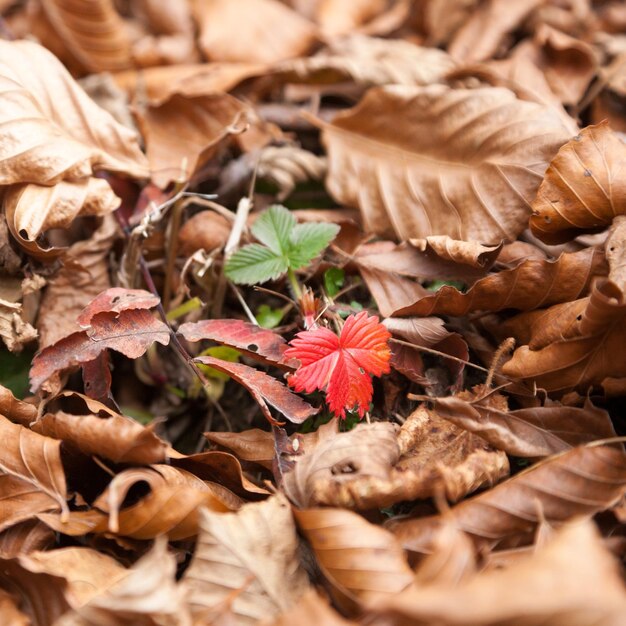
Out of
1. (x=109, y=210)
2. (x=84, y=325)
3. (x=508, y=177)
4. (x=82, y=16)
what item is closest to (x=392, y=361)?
(x=508, y=177)

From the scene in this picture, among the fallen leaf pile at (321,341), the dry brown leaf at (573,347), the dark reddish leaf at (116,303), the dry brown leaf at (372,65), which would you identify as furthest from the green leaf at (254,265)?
the dry brown leaf at (372,65)

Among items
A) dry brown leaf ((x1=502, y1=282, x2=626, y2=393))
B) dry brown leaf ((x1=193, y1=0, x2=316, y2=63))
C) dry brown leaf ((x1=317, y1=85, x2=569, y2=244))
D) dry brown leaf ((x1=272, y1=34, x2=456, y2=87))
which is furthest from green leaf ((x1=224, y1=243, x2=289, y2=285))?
dry brown leaf ((x1=193, y1=0, x2=316, y2=63))

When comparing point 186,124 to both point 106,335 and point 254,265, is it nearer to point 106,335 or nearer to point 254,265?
point 254,265

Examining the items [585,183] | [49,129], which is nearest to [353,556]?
[585,183]

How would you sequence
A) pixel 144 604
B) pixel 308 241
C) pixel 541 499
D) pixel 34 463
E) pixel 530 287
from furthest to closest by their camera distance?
1. pixel 308 241
2. pixel 530 287
3. pixel 34 463
4. pixel 541 499
5. pixel 144 604

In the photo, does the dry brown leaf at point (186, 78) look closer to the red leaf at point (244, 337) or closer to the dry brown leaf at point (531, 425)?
the red leaf at point (244, 337)

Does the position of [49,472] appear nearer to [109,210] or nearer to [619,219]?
[109,210]
